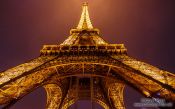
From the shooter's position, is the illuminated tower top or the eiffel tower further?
the illuminated tower top

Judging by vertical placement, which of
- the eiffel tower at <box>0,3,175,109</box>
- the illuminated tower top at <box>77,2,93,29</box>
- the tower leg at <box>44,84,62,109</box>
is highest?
the illuminated tower top at <box>77,2,93,29</box>

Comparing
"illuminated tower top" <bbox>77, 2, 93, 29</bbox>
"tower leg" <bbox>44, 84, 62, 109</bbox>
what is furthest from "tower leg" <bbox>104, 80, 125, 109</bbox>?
"illuminated tower top" <bbox>77, 2, 93, 29</bbox>

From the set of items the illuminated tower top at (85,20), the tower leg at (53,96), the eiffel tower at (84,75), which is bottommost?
the tower leg at (53,96)

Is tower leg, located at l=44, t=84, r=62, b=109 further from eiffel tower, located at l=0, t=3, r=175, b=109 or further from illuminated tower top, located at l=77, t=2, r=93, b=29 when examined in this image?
illuminated tower top, located at l=77, t=2, r=93, b=29

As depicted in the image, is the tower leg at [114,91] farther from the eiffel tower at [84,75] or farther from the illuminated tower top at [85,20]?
the illuminated tower top at [85,20]

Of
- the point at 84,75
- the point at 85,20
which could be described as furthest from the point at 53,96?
the point at 85,20

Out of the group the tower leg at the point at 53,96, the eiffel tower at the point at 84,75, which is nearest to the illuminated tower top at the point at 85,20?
the eiffel tower at the point at 84,75

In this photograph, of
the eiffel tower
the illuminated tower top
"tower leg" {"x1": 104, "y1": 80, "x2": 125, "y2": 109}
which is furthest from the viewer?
the illuminated tower top
